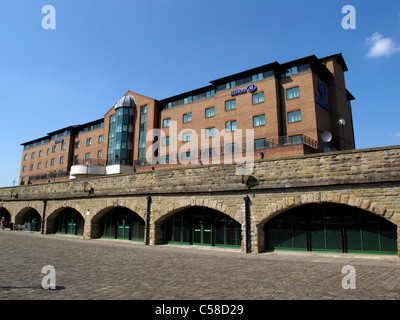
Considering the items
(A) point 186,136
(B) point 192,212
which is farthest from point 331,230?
(A) point 186,136

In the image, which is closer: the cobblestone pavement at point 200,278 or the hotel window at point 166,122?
the cobblestone pavement at point 200,278

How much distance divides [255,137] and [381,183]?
68.6ft

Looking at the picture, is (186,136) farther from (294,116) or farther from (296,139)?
(296,139)

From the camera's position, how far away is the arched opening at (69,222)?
2589 centimetres

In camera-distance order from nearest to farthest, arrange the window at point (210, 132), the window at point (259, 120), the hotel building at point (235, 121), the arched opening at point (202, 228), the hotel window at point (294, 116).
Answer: the arched opening at point (202, 228), the hotel building at point (235, 121), the hotel window at point (294, 116), the window at point (259, 120), the window at point (210, 132)


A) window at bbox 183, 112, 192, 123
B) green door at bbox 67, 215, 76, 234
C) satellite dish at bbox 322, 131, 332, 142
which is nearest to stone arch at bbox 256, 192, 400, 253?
satellite dish at bbox 322, 131, 332, 142

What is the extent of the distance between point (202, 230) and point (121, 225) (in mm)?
7573

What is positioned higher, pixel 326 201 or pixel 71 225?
pixel 326 201

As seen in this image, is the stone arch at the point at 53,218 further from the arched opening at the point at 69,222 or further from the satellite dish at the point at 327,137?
the satellite dish at the point at 327,137

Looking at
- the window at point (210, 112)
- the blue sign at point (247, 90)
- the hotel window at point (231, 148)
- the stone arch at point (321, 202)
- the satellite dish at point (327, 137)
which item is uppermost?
the blue sign at point (247, 90)

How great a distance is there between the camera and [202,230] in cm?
1805

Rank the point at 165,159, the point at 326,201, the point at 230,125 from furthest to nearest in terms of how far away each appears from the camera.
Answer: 1. the point at 165,159
2. the point at 230,125
3. the point at 326,201

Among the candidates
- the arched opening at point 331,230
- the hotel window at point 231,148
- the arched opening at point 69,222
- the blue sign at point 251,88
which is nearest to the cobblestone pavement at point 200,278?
the arched opening at point 331,230

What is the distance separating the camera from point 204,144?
120 ft
